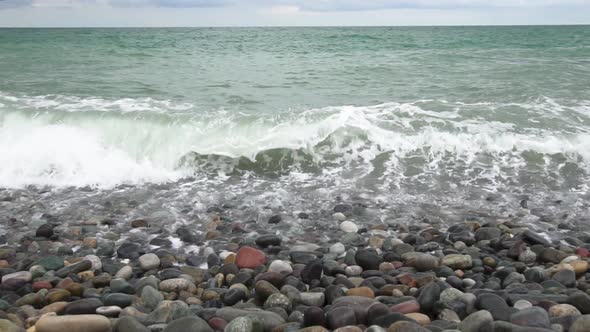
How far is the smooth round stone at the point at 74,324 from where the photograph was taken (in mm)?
3131

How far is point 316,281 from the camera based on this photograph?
13.3 feet

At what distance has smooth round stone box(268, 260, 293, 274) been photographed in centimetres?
423

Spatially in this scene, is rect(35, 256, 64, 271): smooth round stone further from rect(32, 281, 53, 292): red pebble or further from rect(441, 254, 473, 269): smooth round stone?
rect(441, 254, 473, 269): smooth round stone

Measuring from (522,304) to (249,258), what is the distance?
7.07 ft

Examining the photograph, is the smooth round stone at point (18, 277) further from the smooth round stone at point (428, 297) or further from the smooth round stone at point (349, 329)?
the smooth round stone at point (428, 297)

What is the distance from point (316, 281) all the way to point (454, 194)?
2943 millimetres

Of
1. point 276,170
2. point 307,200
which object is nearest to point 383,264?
point 307,200

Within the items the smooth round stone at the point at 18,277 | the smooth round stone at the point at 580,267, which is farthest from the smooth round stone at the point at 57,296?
the smooth round stone at the point at 580,267

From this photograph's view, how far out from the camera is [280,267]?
14.0 feet

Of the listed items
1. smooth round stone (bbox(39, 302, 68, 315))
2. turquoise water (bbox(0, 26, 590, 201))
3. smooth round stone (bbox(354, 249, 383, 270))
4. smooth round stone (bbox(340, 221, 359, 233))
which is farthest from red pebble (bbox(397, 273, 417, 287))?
smooth round stone (bbox(39, 302, 68, 315))

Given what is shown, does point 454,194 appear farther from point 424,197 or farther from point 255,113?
point 255,113

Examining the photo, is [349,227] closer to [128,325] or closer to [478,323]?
[478,323]

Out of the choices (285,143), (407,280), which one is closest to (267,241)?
(407,280)

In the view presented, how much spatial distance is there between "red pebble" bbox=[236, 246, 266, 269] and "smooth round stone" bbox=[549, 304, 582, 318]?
223 centimetres
